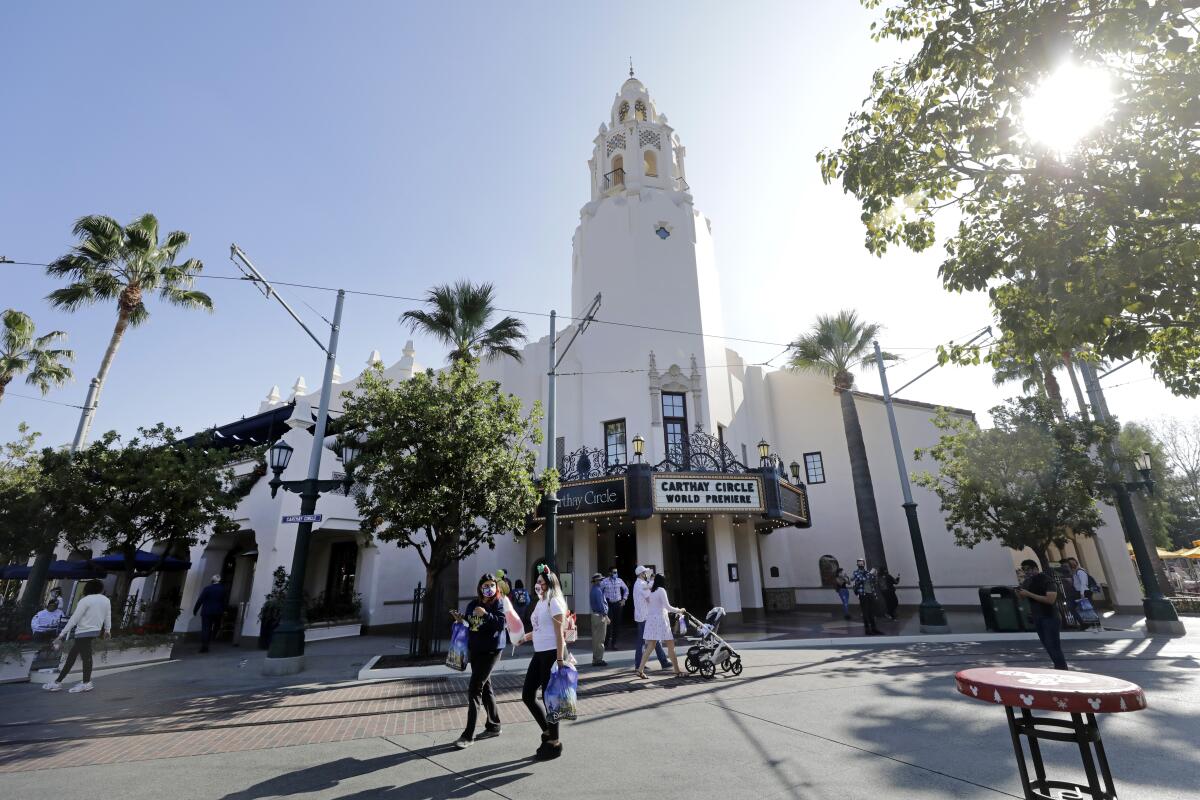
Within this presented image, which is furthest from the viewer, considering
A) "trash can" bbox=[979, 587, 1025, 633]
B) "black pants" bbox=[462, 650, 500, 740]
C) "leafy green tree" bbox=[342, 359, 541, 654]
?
"trash can" bbox=[979, 587, 1025, 633]

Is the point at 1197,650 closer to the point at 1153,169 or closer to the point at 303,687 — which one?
the point at 1153,169

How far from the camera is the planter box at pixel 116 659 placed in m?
11.1

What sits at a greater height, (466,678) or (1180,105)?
(1180,105)

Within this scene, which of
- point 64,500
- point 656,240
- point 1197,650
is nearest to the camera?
point 1197,650

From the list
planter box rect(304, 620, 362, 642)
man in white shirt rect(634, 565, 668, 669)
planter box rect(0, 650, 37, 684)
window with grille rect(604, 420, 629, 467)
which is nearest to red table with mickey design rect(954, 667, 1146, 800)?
man in white shirt rect(634, 565, 668, 669)

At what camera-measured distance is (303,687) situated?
938 centimetres

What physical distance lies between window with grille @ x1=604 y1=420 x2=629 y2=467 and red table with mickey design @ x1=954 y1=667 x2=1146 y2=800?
1604 centimetres

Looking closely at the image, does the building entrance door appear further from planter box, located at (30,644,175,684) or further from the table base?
the table base

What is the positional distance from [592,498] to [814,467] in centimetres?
1189

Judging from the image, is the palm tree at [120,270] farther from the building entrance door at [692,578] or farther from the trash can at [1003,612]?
the trash can at [1003,612]

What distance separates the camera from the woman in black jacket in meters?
5.83

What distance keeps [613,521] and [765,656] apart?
772cm

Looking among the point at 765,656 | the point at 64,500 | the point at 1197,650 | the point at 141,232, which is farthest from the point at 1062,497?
the point at 141,232

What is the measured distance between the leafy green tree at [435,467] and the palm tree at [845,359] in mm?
14668
